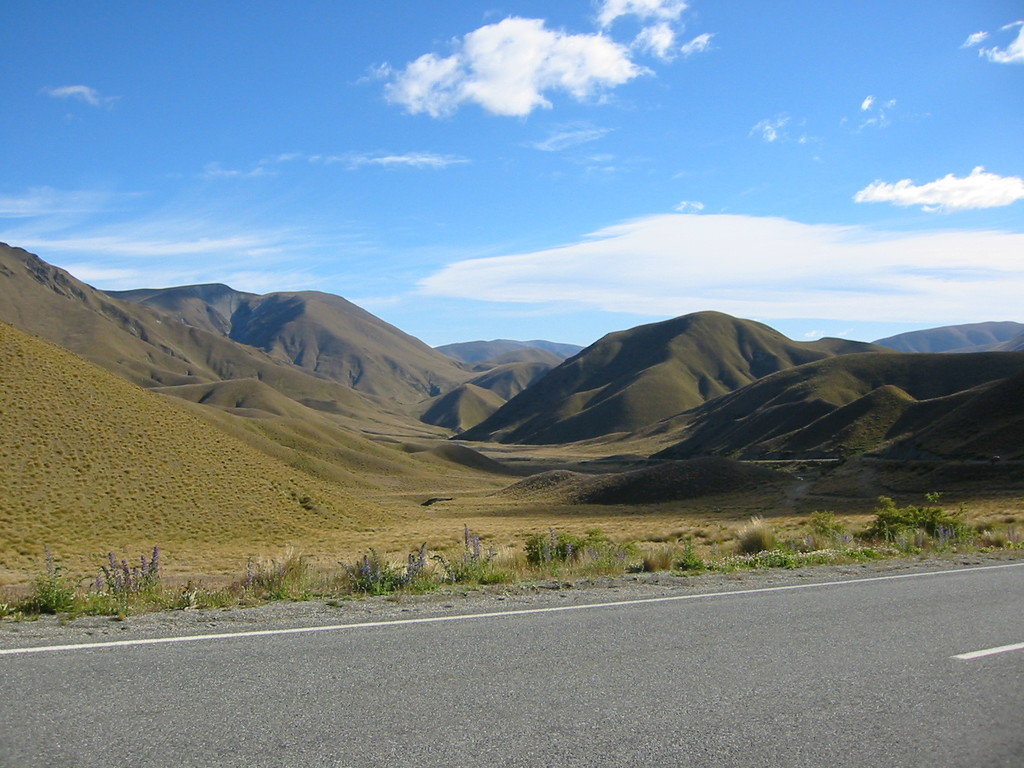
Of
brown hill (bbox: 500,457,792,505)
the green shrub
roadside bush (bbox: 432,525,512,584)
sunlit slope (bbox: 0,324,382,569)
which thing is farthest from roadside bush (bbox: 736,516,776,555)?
brown hill (bbox: 500,457,792,505)

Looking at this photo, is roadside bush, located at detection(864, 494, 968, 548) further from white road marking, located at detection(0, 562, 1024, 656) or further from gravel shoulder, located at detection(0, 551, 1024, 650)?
white road marking, located at detection(0, 562, 1024, 656)

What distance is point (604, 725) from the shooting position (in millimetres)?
5262

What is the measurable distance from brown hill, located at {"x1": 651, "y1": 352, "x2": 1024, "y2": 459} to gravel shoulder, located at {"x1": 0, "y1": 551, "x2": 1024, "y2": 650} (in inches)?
2416

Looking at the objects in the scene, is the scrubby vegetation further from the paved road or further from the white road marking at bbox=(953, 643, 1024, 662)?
the white road marking at bbox=(953, 643, 1024, 662)

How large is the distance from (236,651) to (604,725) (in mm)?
3468

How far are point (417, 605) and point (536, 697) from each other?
12.7ft

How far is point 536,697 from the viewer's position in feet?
19.0

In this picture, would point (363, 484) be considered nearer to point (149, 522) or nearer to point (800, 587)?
point (149, 522)

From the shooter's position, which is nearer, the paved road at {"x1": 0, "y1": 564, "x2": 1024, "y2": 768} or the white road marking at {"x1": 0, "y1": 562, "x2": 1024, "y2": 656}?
the paved road at {"x1": 0, "y1": 564, "x2": 1024, "y2": 768}

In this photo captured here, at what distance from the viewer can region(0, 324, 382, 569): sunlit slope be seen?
35.1 meters

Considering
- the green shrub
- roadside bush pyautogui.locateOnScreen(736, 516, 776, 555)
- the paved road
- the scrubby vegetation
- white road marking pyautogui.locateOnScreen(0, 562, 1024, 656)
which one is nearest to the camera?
the paved road

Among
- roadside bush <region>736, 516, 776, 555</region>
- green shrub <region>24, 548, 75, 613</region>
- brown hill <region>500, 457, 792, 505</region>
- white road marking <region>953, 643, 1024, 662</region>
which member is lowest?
brown hill <region>500, 457, 792, 505</region>

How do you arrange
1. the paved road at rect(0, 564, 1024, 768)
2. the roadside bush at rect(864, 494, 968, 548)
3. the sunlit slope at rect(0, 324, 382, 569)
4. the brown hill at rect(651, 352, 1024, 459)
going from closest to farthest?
the paved road at rect(0, 564, 1024, 768) < the roadside bush at rect(864, 494, 968, 548) < the sunlit slope at rect(0, 324, 382, 569) < the brown hill at rect(651, 352, 1024, 459)

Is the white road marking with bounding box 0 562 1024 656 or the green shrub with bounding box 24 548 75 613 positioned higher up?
the green shrub with bounding box 24 548 75 613
